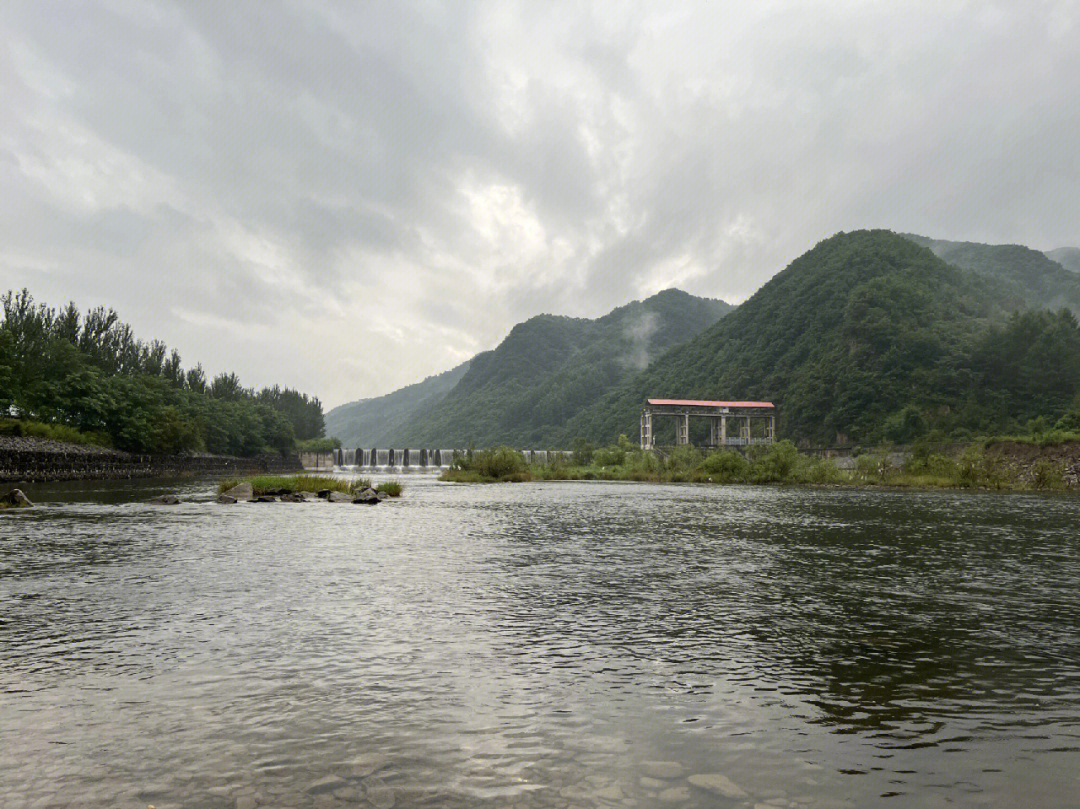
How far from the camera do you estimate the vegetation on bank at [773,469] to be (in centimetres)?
7812

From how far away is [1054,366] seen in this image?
448 ft

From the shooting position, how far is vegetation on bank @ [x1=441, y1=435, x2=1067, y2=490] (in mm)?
78125

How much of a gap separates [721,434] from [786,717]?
161230 millimetres

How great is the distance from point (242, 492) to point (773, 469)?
6328 cm

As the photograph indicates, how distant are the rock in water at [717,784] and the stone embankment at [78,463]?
78236 mm

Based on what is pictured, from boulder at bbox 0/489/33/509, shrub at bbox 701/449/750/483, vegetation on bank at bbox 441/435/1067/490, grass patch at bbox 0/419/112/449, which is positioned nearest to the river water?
boulder at bbox 0/489/33/509

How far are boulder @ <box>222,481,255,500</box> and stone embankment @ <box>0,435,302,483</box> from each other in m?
30.5

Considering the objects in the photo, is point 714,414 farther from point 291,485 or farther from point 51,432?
point 51,432

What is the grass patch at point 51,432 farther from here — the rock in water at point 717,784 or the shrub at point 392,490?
the rock in water at point 717,784

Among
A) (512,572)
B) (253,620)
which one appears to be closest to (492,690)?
(253,620)

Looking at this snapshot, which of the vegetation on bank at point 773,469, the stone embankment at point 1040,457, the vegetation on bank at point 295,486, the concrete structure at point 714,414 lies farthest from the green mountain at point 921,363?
the vegetation on bank at point 295,486

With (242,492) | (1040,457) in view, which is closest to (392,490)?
(242,492)

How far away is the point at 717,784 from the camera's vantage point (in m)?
6.41

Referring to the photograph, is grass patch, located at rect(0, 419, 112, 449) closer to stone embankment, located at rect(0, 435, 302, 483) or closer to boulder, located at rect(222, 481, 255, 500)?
stone embankment, located at rect(0, 435, 302, 483)
